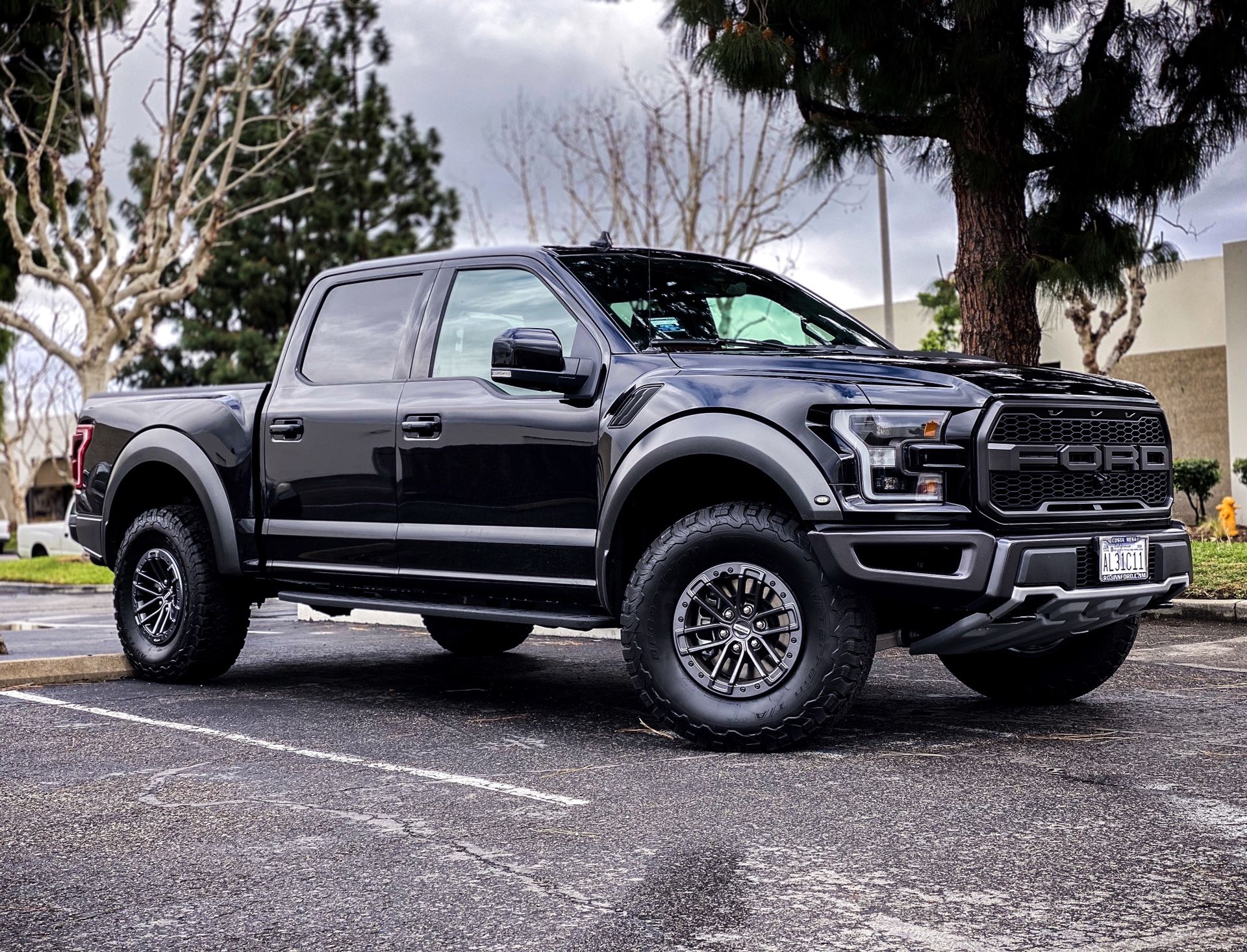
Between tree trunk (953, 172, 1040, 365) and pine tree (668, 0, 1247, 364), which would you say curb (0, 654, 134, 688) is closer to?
pine tree (668, 0, 1247, 364)

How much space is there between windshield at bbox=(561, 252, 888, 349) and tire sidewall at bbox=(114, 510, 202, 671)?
8.92ft

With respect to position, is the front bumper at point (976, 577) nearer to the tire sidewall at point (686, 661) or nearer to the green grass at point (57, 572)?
the tire sidewall at point (686, 661)

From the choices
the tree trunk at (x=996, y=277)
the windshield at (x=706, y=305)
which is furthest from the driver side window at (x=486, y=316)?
the tree trunk at (x=996, y=277)

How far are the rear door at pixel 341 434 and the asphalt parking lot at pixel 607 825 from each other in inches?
30.2

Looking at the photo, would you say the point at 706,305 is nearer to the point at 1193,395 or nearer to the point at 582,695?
the point at 582,695

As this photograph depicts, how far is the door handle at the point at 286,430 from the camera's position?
24.0 ft

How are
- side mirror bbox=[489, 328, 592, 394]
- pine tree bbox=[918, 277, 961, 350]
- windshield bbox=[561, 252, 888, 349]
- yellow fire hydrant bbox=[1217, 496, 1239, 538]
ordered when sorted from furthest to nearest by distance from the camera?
pine tree bbox=[918, 277, 961, 350] → yellow fire hydrant bbox=[1217, 496, 1239, 538] → windshield bbox=[561, 252, 888, 349] → side mirror bbox=[489, 328, 592, 394]

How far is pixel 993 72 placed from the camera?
10.7 meters

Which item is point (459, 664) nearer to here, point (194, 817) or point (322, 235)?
point (194, 817)

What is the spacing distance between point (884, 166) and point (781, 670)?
7.90 meters

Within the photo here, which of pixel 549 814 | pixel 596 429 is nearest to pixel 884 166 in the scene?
pixel 596 429

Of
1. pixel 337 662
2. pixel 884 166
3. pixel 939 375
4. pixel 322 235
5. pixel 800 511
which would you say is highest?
Result: pixel 322 235

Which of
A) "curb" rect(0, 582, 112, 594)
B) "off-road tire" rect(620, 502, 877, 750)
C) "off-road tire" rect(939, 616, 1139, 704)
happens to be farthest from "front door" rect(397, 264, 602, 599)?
"curb" rect(0, 582, 112, 594)

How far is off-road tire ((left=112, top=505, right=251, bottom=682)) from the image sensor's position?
7648mm
